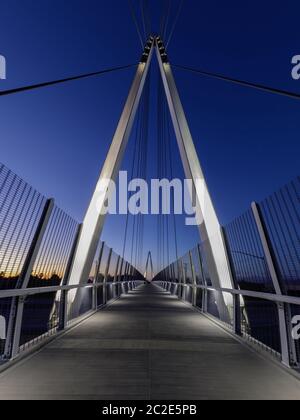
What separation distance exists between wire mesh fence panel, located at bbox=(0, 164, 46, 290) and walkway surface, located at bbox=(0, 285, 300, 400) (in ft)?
3.47

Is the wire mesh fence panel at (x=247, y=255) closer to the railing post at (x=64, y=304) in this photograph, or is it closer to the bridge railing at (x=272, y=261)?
the bridge railing at (x=272, y=261)

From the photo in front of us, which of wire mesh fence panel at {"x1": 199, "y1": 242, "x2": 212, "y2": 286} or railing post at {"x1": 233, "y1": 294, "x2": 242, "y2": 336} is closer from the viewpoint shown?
railing post at {"x1": 233, "y1": 294, "x2": 242, "y2": 336}

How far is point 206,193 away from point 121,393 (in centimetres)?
860

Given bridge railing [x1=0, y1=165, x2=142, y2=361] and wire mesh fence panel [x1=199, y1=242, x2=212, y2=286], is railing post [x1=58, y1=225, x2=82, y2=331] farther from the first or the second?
wire mesh fence panel [x1=199, y1=242, x2=212, y2=286]

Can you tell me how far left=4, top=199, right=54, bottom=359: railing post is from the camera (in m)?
4.07

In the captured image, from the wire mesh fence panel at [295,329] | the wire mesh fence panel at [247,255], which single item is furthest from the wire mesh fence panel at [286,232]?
the wire mesh fence panel at [247,255]

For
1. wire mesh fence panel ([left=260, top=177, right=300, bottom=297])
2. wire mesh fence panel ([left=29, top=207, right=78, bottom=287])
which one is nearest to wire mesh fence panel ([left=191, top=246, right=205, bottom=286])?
wire mesh fence panel ([left=29, top=207, right=78, bottom=287])

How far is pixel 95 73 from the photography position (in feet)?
24.4

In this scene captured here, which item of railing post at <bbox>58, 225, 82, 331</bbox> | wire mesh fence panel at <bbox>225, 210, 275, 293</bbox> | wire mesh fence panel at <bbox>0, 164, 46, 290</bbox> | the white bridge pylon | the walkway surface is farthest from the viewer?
the white bridge pylon

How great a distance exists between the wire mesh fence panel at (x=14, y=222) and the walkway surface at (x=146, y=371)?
106cm

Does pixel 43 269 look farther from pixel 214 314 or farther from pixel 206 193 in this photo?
pixel 206 193

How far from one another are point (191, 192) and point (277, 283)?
24.3 ft

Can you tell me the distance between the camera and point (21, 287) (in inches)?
171
